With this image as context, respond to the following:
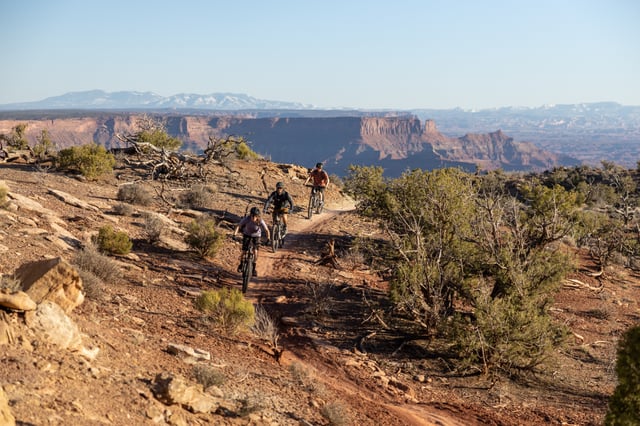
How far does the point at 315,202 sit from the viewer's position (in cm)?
2211

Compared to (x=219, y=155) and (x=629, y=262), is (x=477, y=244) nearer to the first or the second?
(x=629, y=262)

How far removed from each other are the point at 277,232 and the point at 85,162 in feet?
33.8

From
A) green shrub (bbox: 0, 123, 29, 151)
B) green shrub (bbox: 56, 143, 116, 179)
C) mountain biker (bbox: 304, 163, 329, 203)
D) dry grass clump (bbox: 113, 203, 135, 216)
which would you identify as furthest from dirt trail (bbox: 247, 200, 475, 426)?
green shrub (bbox: 0, 123, 29, 151)

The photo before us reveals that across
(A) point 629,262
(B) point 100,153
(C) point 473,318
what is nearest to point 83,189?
(B) point 100,153

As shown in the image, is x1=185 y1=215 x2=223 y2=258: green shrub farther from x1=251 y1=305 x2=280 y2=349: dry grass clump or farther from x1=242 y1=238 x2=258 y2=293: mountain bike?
x1=251 y1=305 x2=280 y2=349: dry grass clump

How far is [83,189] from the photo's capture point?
18.3 m

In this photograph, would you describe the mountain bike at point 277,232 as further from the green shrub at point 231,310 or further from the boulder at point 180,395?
the boulder at point 180,395

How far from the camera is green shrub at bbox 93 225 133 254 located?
11.4 metres

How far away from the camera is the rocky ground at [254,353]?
563 centimetres

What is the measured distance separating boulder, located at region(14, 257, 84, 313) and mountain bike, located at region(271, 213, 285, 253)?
8076mm

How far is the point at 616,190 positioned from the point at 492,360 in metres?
38.5

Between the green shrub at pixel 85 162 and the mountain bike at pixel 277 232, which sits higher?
the green shrub at pixel 85 162

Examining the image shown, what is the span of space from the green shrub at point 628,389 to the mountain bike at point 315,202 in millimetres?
15372

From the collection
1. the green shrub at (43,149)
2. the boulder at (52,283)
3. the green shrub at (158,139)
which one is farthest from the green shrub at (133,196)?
the boulder at (52,283)
